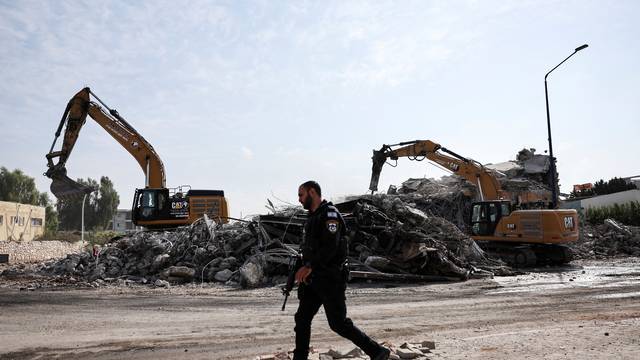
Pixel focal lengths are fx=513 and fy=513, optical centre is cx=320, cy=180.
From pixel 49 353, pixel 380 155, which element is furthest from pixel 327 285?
pixel 380 155

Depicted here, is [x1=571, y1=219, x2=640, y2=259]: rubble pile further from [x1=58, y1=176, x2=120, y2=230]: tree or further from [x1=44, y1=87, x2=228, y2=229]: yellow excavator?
[x1=58, y1=176, x2=120, y2=230]: tree

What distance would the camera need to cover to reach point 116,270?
602 inches

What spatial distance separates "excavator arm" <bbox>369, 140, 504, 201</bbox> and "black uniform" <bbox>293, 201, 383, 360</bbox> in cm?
1711

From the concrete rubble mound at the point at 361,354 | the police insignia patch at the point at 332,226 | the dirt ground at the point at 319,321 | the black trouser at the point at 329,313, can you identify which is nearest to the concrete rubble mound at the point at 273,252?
the dirt ground at the point at 319,321

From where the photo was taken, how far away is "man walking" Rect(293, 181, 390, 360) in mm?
4477

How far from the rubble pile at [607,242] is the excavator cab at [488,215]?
20.1 feet

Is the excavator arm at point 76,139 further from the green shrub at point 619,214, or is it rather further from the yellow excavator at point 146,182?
the green shrub at point 619,214

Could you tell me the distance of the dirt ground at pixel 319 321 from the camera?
5.85 metres

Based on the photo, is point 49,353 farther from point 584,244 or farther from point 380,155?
point 584,244

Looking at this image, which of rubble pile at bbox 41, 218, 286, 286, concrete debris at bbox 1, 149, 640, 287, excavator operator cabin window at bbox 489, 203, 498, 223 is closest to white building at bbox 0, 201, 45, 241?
concrete debris at bbox 1, 149, 640, 287

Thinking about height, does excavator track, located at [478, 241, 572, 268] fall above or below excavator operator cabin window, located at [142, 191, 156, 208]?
below

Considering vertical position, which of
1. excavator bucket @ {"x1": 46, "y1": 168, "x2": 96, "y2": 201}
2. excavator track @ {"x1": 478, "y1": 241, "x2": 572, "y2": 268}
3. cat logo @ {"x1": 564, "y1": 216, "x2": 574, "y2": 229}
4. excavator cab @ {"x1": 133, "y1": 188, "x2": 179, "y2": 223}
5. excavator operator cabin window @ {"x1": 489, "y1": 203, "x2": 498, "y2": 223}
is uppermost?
excavator bucket @ {"x1": 46, "y1": 168, "x2": 96, "y2": 201}

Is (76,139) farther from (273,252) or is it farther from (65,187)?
(273,252)

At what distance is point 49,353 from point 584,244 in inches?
998
